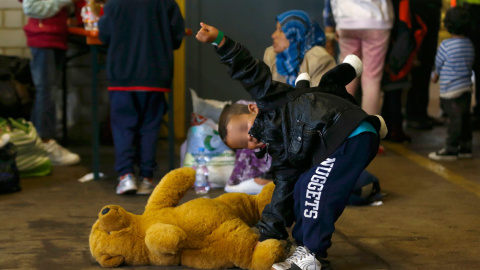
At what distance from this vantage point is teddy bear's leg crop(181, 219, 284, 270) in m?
2.60

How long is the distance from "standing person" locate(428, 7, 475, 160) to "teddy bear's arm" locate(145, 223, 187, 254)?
3541 millimetres

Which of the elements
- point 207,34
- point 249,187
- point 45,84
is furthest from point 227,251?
point 45,84

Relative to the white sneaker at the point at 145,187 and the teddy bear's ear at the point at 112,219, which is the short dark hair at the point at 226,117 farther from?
the white sneaker at the point at 145,187

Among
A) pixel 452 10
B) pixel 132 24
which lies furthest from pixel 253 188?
pixel 452 10

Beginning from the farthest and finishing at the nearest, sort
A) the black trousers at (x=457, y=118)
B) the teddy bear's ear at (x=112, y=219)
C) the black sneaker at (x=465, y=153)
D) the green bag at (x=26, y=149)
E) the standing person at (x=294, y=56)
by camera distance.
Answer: the black sneaker at (x=465, y=153), the black trousers at (x=457, y=118), the green bag at (x=26, y=149), the standing person at (x=294, y=56), the teddy bear's ear at (x=112, y=219)

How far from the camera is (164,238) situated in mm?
2445

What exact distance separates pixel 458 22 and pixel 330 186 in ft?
11.1

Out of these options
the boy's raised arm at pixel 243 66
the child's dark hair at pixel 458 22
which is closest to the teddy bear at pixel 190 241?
the boy's raised arm at pixel 243 66

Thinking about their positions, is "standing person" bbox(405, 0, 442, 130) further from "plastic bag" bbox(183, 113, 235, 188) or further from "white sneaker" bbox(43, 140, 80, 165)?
"white sneaker" bbox(43, 140, 80, 165)

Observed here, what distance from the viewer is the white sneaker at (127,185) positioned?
4.08 metres

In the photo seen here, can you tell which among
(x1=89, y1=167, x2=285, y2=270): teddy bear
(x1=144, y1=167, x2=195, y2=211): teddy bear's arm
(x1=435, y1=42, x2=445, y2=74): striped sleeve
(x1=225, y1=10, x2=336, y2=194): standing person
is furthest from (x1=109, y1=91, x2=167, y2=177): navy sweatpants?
(x1=435, y1=42, x2=445, y2=74): striped sleeve

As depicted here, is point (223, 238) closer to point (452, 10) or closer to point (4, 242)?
point (4, 242)

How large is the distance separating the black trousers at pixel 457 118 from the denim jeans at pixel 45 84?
3178 mm

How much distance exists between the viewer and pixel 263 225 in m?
2.71
